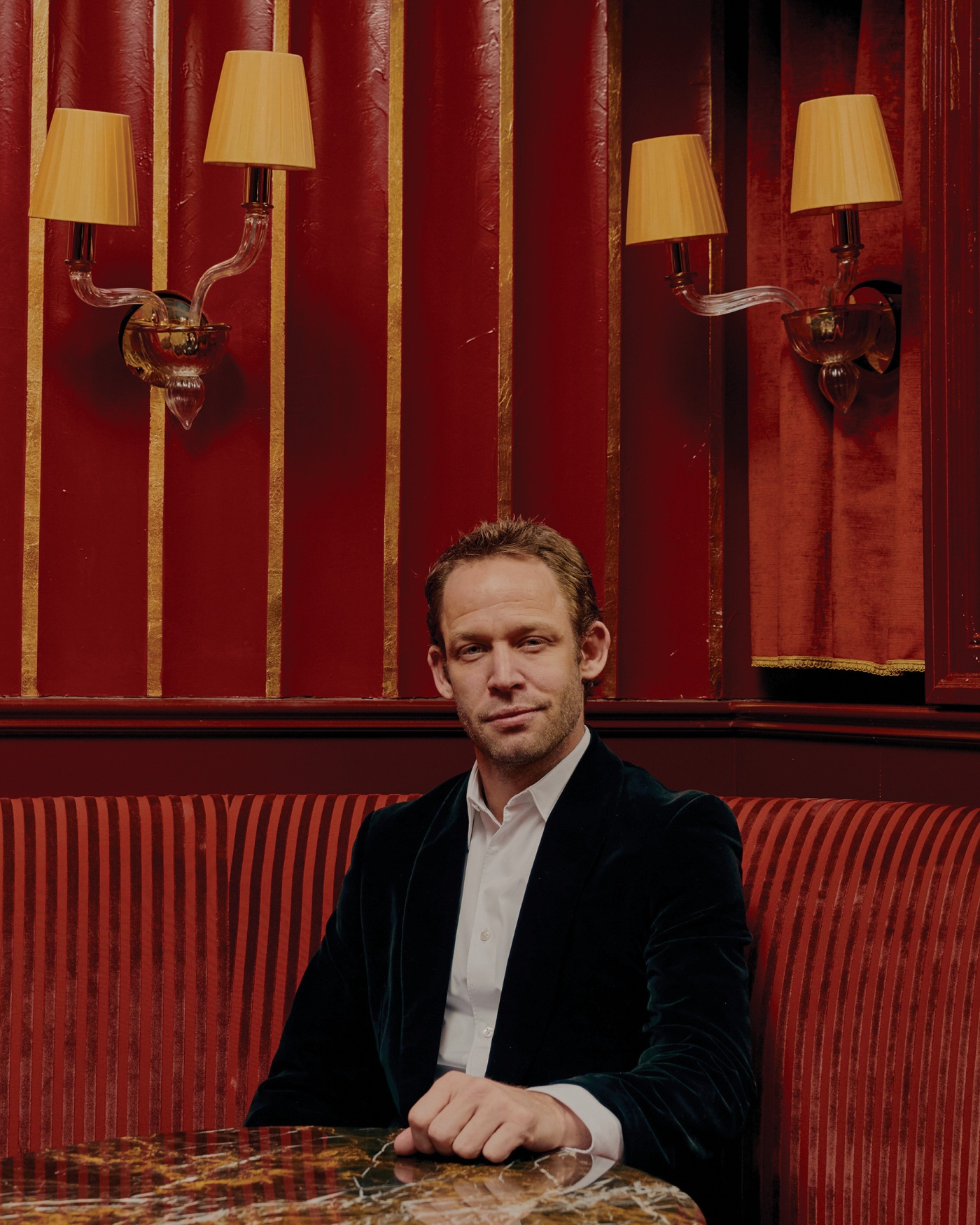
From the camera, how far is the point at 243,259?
2.32m

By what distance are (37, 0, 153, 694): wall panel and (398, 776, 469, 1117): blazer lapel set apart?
92cm

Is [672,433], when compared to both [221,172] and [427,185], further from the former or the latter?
[221,172]

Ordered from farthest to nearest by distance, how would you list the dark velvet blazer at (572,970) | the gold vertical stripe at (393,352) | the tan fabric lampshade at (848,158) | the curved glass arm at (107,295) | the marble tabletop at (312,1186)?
the gold vertical stripe at (393,352)
the curved glass arm at (107,295)
the tan fabric lampshade at (848,158)
the dark velvet blazer at (572,970)
the marble tabletop at (312,1186)

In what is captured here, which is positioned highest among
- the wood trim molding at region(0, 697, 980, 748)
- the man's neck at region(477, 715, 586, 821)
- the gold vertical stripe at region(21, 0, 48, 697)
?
the gold vertical stripe at region(21, 0, 48, 697)

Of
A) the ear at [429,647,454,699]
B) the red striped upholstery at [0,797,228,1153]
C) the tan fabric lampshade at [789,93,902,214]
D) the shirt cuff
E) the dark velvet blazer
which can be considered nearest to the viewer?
the shirt cuff

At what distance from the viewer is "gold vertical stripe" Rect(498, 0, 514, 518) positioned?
255 centimetres

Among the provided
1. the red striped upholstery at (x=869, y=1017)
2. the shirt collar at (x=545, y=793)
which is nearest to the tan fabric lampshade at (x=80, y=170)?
the shirt collar at (x=545, y=793)

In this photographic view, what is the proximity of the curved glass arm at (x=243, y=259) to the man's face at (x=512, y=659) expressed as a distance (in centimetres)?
84

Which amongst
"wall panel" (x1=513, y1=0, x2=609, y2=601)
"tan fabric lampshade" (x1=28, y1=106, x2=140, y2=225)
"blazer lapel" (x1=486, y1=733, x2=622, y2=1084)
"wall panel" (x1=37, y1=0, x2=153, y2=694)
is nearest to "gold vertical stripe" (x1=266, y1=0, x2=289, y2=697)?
"wall panel" (x1=37, y1=0, x2=153, y2=694)

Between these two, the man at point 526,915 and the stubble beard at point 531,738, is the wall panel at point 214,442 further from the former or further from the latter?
the stubble beard at point 531,738

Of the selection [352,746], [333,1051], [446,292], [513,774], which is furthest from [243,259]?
[333,1051]

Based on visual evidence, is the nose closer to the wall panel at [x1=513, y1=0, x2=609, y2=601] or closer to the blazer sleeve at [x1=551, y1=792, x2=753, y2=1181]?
the blazer sleeve at [x1=551, y1=792, x2=753, y2=1181]

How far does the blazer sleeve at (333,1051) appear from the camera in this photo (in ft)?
5.32

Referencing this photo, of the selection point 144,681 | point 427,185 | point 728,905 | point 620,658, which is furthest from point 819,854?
point 427,185
